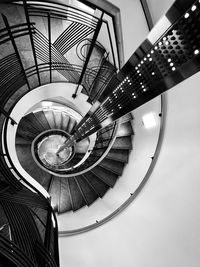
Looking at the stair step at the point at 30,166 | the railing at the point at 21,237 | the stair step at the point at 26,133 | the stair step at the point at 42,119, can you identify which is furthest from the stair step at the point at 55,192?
the railing at the point at 21,237

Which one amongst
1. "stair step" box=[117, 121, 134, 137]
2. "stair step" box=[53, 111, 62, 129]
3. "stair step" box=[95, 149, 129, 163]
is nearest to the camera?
"stair step" box=[95, 149, 129, 163]

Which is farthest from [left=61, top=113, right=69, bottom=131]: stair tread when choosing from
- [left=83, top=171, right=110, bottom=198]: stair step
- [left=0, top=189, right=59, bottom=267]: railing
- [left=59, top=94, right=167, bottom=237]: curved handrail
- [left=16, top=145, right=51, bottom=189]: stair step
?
[left=0, top=189, right=59, bottom=267]: railing

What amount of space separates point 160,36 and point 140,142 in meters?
5.21

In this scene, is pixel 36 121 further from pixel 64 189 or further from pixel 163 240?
pixel 163 240

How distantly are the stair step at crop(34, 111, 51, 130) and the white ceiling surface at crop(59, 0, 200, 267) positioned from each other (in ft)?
15.0

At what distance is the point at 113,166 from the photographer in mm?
7680

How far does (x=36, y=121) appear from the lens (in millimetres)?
8461

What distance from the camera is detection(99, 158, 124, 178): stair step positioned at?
294 inches

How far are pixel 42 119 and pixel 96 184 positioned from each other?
10.9 ft

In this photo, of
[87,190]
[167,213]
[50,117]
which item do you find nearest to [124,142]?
[87,190]

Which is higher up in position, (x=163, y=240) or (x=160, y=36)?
(x=160, y=36)

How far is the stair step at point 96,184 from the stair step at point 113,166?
640mm

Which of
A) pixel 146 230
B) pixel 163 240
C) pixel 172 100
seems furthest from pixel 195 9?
pixel 146 230

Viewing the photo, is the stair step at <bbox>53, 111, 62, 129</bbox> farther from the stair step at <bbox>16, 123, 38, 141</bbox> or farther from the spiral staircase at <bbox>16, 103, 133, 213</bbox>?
the stair step at <bbox>16, 123, 38, 141</bbox>
